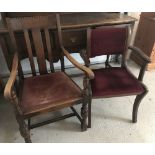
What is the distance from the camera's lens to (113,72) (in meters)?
1.56

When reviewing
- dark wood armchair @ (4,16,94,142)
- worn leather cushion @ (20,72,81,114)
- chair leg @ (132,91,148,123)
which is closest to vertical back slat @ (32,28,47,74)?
dark wood armchair @ (4,16,94,142)

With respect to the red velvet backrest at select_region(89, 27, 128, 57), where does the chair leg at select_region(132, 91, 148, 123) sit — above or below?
below

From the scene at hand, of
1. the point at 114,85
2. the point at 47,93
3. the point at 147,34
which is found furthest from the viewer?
the point at 147,34

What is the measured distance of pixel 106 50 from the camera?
160cm

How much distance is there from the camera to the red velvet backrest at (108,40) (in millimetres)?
1506

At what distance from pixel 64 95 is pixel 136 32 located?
1.82 m

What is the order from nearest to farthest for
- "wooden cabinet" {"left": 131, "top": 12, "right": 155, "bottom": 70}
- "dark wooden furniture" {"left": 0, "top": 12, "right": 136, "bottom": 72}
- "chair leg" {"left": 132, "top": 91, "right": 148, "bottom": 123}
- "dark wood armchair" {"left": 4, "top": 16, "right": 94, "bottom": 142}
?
"dark wood armchair" {"left": 4, "top": 16, "right": 94, "bottom": 142}, "chair leg" {"left": 132, "top": 91, "right": 148, "bottom": 123}, "dark wooden furniture" {"left": 0, "top": 12, "right": 136, "bottom": 72}, "wooden cabinet" {"left": 131, "top": 12, "right": 155, "bottom": 70}

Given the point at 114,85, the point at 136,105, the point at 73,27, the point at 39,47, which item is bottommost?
the point at 136,105

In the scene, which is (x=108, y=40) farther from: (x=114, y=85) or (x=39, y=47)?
(x=39, y=47)

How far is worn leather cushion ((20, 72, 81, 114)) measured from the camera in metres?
1.18

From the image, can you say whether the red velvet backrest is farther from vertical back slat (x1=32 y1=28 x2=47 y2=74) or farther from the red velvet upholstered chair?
vertical back slat (x1=32 y1=28 x2=47 y2=74)

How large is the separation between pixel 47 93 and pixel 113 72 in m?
→ 0.67

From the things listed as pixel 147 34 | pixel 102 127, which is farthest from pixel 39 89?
pixel 147 34
